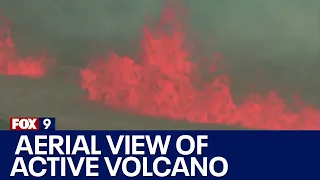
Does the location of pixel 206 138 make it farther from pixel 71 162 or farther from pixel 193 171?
pixel 71 162

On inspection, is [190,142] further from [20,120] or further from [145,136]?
[20,120]

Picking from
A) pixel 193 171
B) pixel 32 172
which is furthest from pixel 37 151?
pixel 193 171

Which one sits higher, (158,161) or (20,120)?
(20,120)

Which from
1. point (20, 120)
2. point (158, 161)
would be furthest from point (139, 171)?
point (20, 120)

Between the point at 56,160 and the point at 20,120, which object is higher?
the point at 20,120

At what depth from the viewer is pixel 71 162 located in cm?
14088

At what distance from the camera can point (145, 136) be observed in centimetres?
14150

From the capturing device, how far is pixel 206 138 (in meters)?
143

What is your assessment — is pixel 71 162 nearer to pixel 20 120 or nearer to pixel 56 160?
pixel 56 160

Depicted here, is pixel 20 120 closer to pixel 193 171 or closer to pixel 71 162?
pixel 71 162

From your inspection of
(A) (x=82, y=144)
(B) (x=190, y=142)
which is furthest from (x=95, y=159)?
(B) (x=190, y=142)

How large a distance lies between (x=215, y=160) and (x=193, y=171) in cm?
407

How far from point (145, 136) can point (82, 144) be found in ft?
34.4

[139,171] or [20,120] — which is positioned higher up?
[20,120]
